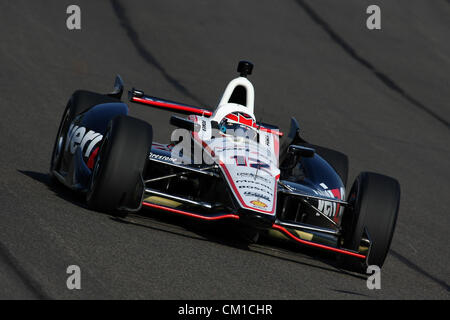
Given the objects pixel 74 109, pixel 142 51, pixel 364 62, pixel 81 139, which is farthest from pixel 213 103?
pixel 81 139

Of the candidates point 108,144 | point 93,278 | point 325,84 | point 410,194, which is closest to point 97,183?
point 108,144

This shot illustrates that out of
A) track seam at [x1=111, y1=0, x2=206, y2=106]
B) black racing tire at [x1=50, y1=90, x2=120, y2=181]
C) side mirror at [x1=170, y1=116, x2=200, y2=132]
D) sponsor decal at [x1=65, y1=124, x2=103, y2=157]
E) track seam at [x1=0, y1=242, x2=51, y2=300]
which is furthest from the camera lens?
track seam at [x1=111, y1=0, x2=206, y2=106]

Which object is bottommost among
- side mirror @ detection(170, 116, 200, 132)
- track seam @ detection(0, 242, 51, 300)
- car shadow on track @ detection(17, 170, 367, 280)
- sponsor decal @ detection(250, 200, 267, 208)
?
car shadow on track @ detection(17, 170, 367, 280)

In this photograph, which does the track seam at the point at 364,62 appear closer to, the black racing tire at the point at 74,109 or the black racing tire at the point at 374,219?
the black racing tire at the point at 74,109

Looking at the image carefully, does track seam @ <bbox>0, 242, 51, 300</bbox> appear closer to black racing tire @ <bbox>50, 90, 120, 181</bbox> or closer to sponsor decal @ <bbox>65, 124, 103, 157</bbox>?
sponsor decal @ <bbox>65, 124, 103, 157</bbox>

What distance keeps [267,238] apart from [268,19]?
15785 mm

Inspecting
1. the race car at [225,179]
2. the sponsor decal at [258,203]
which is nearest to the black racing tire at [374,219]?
the race car at [225,179]

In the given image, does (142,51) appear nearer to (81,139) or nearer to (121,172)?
(81,139)

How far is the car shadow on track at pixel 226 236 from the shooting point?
6.81 metres

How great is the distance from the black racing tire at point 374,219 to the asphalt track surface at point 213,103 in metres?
0.23

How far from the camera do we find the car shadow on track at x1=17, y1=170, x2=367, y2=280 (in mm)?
6812

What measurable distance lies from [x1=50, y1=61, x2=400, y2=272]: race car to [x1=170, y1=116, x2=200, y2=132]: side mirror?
0.04 ft

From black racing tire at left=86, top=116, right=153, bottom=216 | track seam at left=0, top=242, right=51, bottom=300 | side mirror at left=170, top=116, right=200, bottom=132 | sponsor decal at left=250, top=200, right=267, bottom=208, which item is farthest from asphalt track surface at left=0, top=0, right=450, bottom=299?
side mirror at left=170, top=116, right=200, bottom=132

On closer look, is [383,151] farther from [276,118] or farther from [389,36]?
[389,36]
